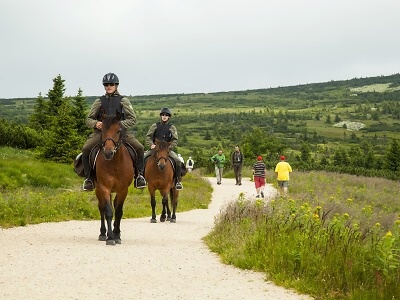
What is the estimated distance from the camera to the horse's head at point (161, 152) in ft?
50.7

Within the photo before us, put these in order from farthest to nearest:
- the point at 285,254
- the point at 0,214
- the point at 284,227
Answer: the point at 0,214, the point at 284,227, the point at 285,254

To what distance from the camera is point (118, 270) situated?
837cm

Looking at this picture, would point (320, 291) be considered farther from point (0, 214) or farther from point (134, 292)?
point (0, 214)

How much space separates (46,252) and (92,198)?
11246 millimetres

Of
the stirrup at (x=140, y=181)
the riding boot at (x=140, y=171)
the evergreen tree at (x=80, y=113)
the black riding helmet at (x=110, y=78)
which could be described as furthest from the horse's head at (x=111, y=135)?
the evergreen tree at (x=80, y=113)

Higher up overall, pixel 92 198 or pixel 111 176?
pixel 111 176

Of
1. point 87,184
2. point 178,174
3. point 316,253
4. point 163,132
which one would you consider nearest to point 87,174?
point 87,184

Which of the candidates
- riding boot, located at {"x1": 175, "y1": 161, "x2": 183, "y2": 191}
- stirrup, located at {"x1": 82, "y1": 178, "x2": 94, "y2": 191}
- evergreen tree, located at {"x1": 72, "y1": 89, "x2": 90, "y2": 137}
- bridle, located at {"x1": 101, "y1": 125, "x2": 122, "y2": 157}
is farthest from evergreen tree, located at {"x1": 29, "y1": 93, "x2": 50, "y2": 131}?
bridle, located at {"x1": 101, "y1": 125, "x2": 122, "y2": 157}

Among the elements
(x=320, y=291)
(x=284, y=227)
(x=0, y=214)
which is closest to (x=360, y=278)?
(x=320, y=291)

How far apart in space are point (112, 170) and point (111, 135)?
782 mm

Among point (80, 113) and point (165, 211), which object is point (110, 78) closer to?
point (165, 211)

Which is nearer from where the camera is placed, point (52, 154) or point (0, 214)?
point (0, 214)

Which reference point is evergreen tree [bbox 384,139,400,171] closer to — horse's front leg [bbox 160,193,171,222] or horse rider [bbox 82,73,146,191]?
horse's front leg [bbox 160,193,171,222]

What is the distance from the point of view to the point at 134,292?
7.06 meters
